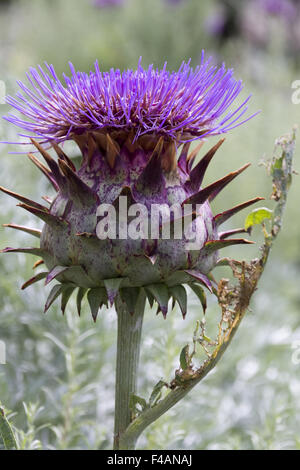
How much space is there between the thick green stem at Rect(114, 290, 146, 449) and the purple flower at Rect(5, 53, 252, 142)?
0.28 m

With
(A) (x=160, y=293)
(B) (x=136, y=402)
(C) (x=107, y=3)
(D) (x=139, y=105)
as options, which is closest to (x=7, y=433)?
(B) (x=136, y=402)

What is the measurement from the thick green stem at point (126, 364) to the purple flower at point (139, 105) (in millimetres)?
277

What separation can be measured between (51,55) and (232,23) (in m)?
3.14

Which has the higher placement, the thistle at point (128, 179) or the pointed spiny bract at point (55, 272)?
the thistle at point (128, 179)

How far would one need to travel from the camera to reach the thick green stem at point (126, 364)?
0.96 metres

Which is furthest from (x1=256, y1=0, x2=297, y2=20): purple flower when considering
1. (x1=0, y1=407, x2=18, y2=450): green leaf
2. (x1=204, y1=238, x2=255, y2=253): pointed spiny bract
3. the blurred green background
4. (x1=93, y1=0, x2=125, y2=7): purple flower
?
(x1=0, y1=407, x2=18, y2=450): green leaf

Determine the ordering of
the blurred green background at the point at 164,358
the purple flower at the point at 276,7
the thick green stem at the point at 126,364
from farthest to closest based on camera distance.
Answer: the purple flower at the point at 276,7 → the blurred green background at the point at 164,358 → the thick green stem at the point at 126,364

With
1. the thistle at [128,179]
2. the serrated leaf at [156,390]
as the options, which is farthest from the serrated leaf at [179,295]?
the serrated leaf at [156,390]

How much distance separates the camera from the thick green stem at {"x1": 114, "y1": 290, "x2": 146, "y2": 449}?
3.14 feet

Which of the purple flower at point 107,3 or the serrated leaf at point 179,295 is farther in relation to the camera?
the purple flower at point 107,3

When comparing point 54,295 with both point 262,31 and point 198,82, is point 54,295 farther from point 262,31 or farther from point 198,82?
point 262,31

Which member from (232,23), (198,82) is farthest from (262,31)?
(198,82)

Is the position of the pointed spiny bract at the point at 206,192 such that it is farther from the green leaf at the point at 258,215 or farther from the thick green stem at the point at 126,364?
the thick green stem at the point at 126,364

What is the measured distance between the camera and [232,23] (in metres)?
8.23
